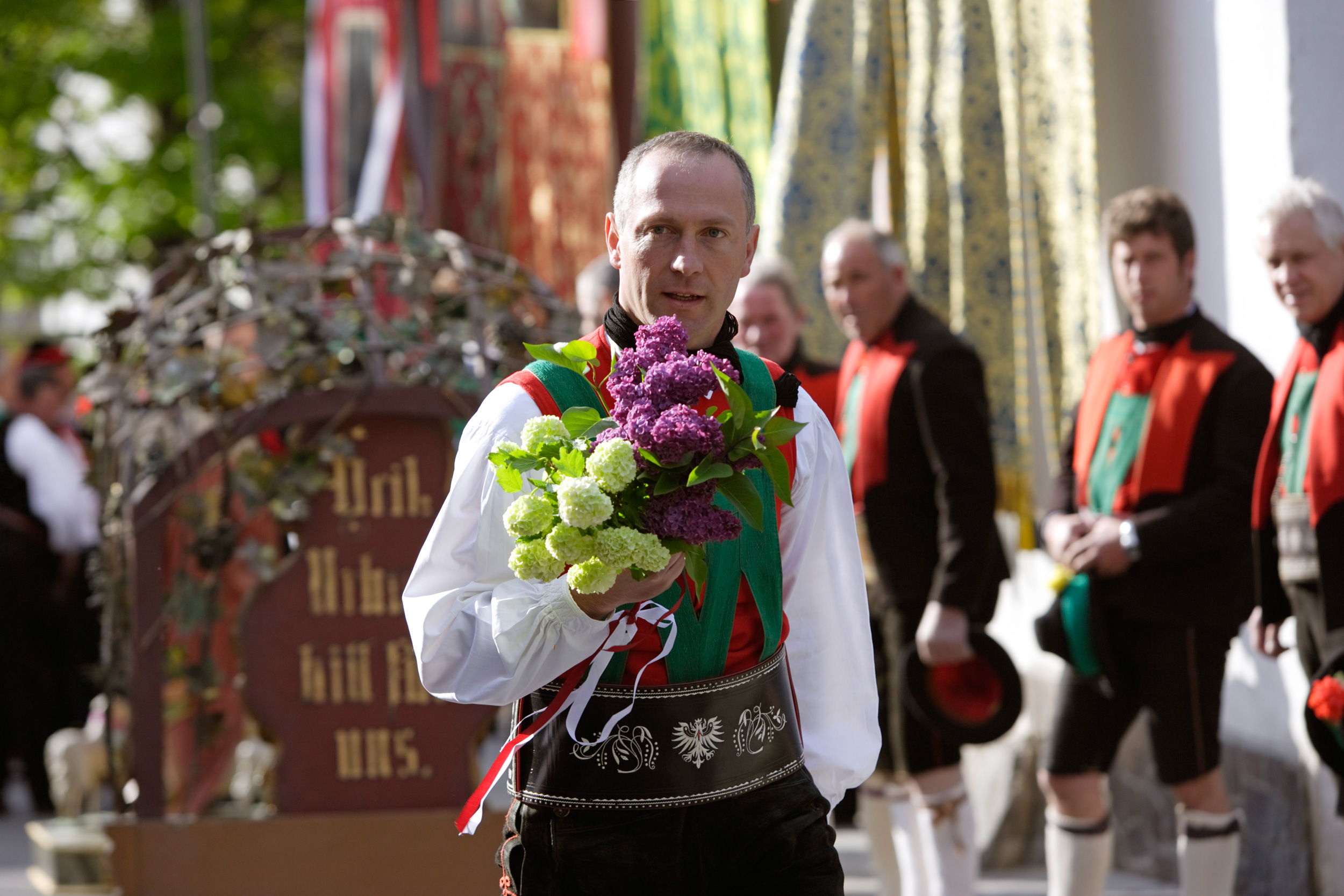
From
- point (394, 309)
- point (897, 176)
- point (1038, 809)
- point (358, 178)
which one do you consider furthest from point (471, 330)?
point (358, 178)

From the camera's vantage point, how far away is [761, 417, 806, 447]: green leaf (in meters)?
1.91

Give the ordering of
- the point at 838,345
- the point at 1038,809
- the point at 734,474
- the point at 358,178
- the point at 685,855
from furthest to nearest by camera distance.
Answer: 1. the point at 358,178
2. the point at 838,345
3. the point at 1038,809
4. the point at 685,855
5. the point at 734,474

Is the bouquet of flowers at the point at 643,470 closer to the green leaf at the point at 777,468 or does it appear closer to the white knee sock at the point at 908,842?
the green leaf at the point at 777,468

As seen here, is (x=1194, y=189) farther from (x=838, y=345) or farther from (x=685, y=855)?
(x=685, y=855)

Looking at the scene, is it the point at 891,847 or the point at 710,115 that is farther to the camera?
the point at 710,115

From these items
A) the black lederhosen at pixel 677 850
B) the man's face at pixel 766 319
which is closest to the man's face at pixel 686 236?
the black lederhosen at pixel 677 850

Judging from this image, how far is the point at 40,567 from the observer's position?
26.3 ft

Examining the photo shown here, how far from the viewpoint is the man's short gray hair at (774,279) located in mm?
4730

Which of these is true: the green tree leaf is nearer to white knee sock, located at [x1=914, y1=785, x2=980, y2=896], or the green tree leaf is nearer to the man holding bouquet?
the man holding bouquet

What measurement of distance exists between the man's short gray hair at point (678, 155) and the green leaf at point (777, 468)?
44 cm

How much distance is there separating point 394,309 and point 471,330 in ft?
2.35

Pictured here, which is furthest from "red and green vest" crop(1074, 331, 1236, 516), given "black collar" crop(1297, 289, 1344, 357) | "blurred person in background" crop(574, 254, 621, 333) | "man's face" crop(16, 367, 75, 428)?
"man's face" crop(16, 367, 75, 428)

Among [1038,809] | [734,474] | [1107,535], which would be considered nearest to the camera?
[734,474]

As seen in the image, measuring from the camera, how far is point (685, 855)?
2133mm
